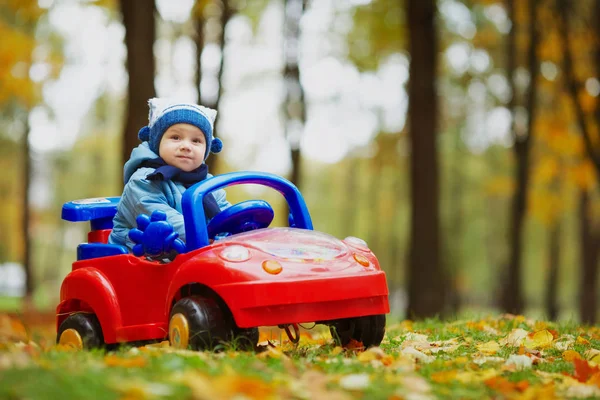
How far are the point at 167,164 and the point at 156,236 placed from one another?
0.80 meters

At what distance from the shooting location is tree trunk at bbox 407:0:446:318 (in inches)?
360

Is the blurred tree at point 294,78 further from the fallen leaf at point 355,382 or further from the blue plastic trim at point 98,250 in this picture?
the fallen leaf at point 355,382

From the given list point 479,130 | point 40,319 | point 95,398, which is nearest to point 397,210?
point 479,130

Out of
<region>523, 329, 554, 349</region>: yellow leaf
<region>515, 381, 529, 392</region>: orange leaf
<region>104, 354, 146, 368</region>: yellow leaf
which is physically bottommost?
<region>523, 329, 554, 349</region>: yellow leaf

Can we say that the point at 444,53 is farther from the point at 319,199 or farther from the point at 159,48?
the point at 319,199

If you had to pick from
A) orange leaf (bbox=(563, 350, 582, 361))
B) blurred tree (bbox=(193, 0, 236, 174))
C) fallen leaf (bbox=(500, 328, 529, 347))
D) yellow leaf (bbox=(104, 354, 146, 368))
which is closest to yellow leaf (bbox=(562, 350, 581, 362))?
orange leaf (bbox=(563, 350, 582, 361))

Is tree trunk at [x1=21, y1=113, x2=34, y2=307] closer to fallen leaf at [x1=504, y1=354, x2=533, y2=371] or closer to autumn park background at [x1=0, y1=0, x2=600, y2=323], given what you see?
autumn park background at [x1=0, y1=0, x2=600, y2=323]

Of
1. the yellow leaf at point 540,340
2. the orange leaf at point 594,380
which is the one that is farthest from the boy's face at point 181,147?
the orange leaf at point 594,380

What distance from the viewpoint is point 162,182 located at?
14.1 ft

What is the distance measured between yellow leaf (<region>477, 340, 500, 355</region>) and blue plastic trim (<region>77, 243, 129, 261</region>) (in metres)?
2.10

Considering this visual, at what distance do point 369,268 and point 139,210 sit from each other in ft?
4.38

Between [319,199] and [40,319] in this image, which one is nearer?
[40,319]

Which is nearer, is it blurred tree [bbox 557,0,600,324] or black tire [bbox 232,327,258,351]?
black tire [bbox 232,327,258,351]

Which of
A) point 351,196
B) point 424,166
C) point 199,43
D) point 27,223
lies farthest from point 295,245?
point 351,196
